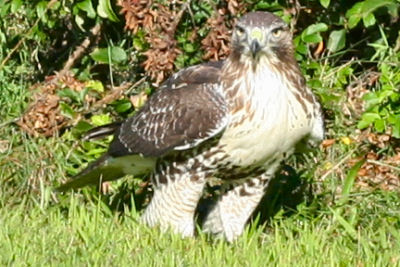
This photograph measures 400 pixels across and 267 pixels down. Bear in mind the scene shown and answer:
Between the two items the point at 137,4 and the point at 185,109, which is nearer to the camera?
the point at 185,109

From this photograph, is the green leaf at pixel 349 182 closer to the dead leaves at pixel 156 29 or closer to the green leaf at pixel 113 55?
the dead leaves at pixel 156 29

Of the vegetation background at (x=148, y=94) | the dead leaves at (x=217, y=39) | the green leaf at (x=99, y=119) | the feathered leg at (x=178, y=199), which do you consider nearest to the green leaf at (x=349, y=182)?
the vegetation background at (x=148, y=94)

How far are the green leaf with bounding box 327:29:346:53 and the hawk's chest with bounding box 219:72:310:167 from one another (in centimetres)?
175

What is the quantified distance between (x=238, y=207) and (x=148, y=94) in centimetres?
169

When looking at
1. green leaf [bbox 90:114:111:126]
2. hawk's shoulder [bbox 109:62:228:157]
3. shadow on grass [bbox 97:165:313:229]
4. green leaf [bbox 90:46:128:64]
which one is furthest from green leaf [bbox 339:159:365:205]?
green leaf [bbox 90:46:128:64]

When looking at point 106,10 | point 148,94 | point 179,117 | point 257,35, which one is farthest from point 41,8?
point 257,35

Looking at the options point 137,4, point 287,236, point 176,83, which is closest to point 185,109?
point 176,83

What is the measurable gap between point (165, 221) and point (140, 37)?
1.82 meters

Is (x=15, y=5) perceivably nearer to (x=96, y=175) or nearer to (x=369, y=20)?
(x=96, y=175)

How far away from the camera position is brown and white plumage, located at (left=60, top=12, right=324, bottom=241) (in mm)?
6598

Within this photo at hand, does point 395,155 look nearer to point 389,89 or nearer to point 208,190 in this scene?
point 389,89

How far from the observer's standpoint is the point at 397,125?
25.2 ft

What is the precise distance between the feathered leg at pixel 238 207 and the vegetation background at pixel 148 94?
9cm

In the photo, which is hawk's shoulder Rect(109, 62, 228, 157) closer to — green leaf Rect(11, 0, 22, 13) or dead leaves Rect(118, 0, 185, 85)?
dead leaves Rect(118, 0, 185, 85)
